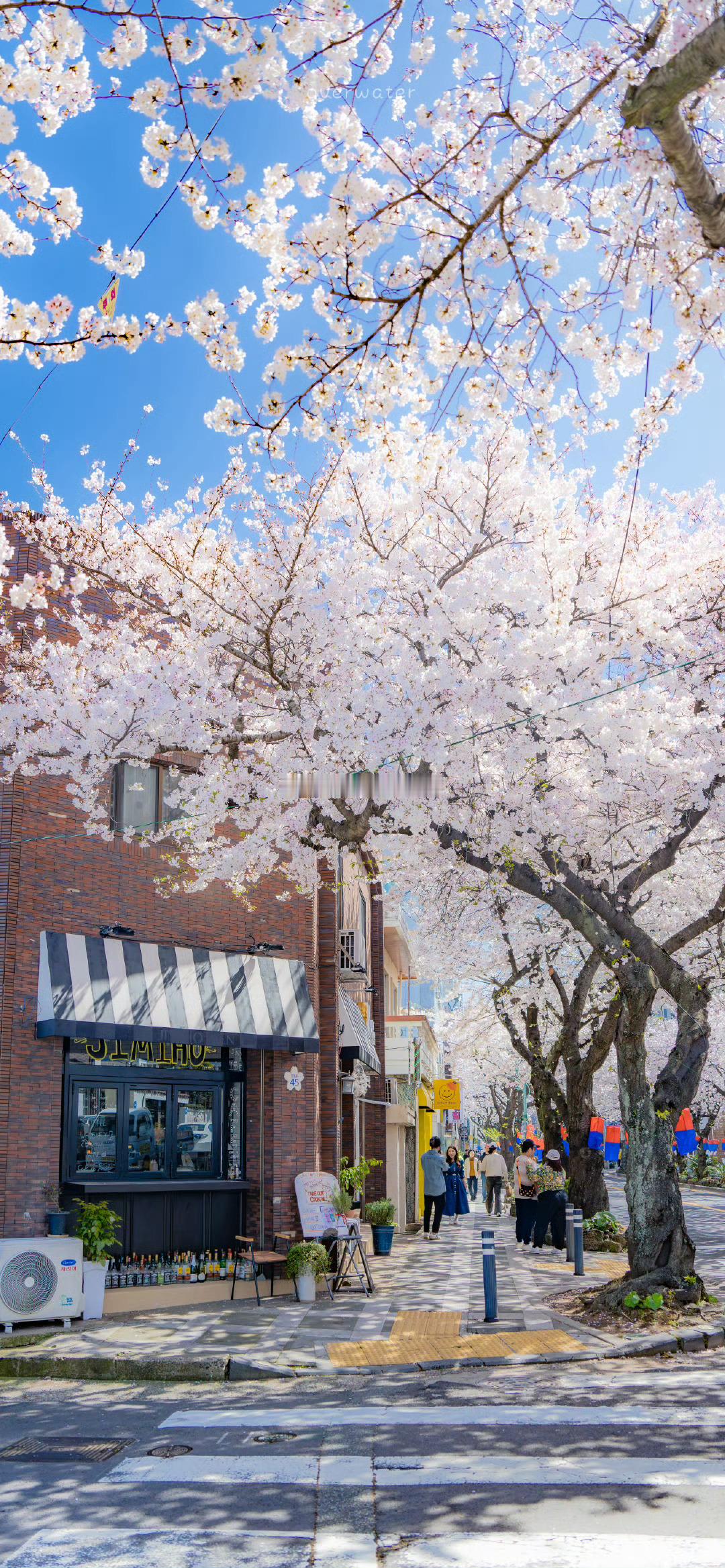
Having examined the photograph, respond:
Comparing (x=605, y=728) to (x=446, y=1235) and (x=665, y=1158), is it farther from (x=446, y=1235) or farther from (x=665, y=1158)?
(x=446, y=1235)

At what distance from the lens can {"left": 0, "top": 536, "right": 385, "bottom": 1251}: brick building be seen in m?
13.9

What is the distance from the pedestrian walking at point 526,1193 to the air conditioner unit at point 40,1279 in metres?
9.38

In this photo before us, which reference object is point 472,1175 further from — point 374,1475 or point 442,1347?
point 374,1475

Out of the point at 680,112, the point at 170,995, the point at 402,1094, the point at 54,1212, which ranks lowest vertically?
the point at 54,1212

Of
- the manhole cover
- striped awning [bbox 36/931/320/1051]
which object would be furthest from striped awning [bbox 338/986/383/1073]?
the manhole cover

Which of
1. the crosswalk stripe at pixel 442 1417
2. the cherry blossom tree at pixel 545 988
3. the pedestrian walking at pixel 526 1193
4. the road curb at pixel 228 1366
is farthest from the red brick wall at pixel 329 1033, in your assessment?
the crosswalk stripe at pixel 442 1417

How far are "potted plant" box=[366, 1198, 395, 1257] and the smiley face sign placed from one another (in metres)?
14.1

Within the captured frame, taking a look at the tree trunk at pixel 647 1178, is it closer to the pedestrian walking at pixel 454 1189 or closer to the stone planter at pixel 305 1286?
the stone planter at pixel 305 1286

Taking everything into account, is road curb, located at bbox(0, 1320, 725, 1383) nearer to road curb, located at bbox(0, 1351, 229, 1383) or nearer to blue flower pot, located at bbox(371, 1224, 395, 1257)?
road curb, located at bbox(0, 1351, 229, 1383)

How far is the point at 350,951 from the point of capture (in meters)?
22.0

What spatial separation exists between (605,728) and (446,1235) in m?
16.0

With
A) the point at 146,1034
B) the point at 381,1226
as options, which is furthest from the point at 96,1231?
the point at 381,1226

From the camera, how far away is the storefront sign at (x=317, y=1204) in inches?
624

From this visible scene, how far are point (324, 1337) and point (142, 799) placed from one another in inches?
283
